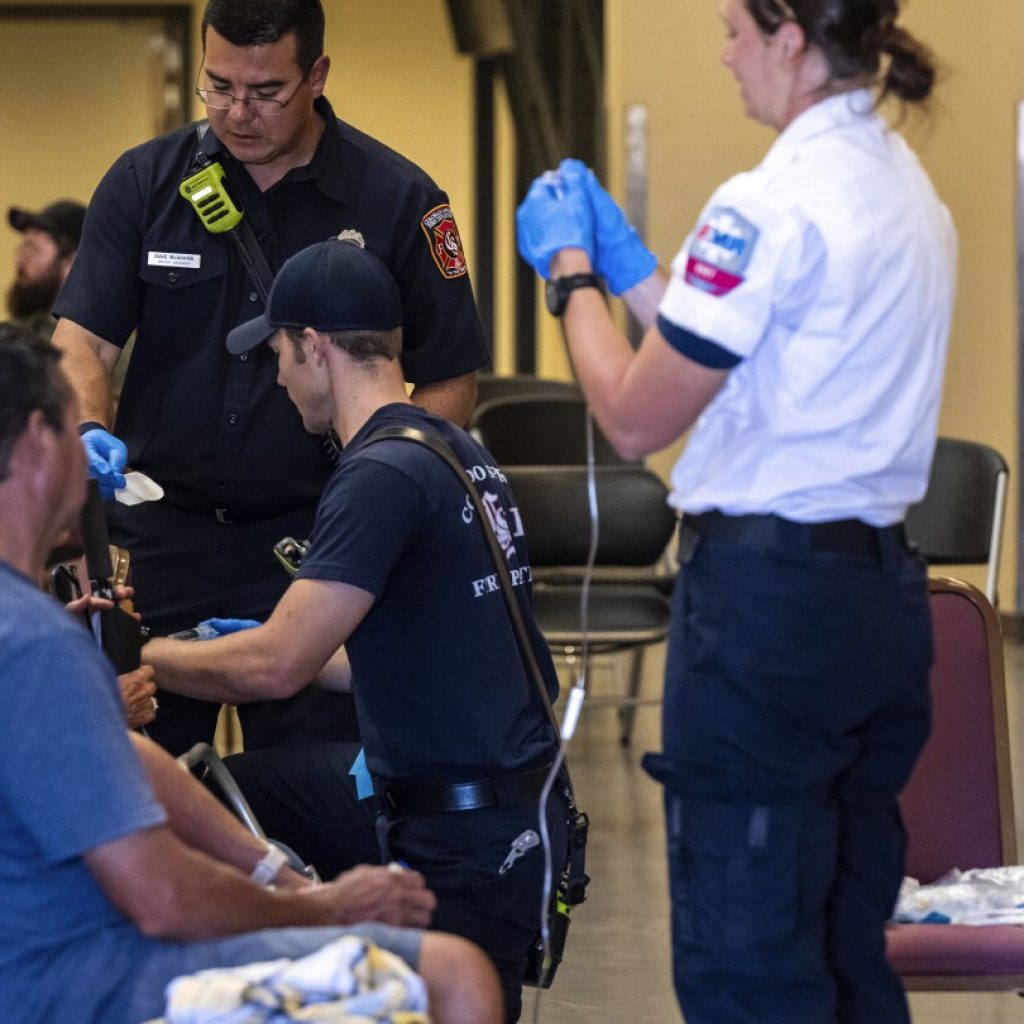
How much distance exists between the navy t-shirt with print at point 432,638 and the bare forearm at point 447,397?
709 millimetres

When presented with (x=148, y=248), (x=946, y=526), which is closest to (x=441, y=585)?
(x=148, y=248)

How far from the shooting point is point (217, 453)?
309 centimetres

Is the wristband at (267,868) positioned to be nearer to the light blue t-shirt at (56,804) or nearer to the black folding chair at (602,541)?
the light blue t-shirt at (56,804)

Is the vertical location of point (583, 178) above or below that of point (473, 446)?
above

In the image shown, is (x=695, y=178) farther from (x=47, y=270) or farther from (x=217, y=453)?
(x=217, y=453)

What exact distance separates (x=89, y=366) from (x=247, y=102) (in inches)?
19.4

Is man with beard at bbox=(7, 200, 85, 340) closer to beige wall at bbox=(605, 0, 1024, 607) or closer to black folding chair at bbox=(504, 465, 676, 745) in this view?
black folding chair at bbox=(504, 465, 676, 745)

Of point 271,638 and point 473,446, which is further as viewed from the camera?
point 473,446

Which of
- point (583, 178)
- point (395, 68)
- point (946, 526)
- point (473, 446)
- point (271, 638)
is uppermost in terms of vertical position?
point (395, 68)

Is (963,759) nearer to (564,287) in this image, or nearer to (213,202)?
(564,287)

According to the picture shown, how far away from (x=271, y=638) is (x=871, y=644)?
2.65ft

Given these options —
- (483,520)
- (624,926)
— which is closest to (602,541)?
(624,926)

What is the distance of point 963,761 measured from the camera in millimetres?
2879

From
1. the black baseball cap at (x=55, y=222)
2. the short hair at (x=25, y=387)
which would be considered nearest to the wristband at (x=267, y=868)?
the short hair at (x=25, y=387)
